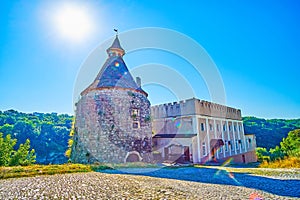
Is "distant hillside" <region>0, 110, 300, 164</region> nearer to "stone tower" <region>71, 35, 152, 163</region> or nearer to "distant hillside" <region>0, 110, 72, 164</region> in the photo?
"distant hillside" <region>0, 110, 72, 164</region>

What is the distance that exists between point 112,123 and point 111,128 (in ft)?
1.36

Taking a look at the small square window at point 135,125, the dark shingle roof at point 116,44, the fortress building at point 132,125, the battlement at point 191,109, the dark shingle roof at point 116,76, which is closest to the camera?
the fortress building at point 132,125

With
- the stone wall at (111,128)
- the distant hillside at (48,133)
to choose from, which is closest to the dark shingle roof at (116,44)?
the stone wall at (111,128)

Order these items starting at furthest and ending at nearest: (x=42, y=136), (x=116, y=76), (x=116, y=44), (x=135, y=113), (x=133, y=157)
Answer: (x=42, y=136) < (x=116, y=44) < (x=116, y=76) < (x=135, y=113) < (x=133, y=157)

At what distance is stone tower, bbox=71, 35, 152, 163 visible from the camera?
49.3ft

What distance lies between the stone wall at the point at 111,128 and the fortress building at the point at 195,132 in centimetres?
519

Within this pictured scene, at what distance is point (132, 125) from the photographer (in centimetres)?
1616

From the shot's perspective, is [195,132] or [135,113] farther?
[195,132]

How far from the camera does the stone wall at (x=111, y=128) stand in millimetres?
14984

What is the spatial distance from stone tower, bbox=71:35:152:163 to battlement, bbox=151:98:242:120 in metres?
6.45

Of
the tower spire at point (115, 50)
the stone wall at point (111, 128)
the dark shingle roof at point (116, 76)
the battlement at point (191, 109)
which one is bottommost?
the stone wall at point (111, 128)

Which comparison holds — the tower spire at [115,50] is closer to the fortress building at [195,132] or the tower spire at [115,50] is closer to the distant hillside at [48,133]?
the fortress building at [195,132]

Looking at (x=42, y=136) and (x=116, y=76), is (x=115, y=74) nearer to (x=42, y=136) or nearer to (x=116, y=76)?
(x=116, y=76)

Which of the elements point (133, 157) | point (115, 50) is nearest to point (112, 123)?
point (133, 157)
